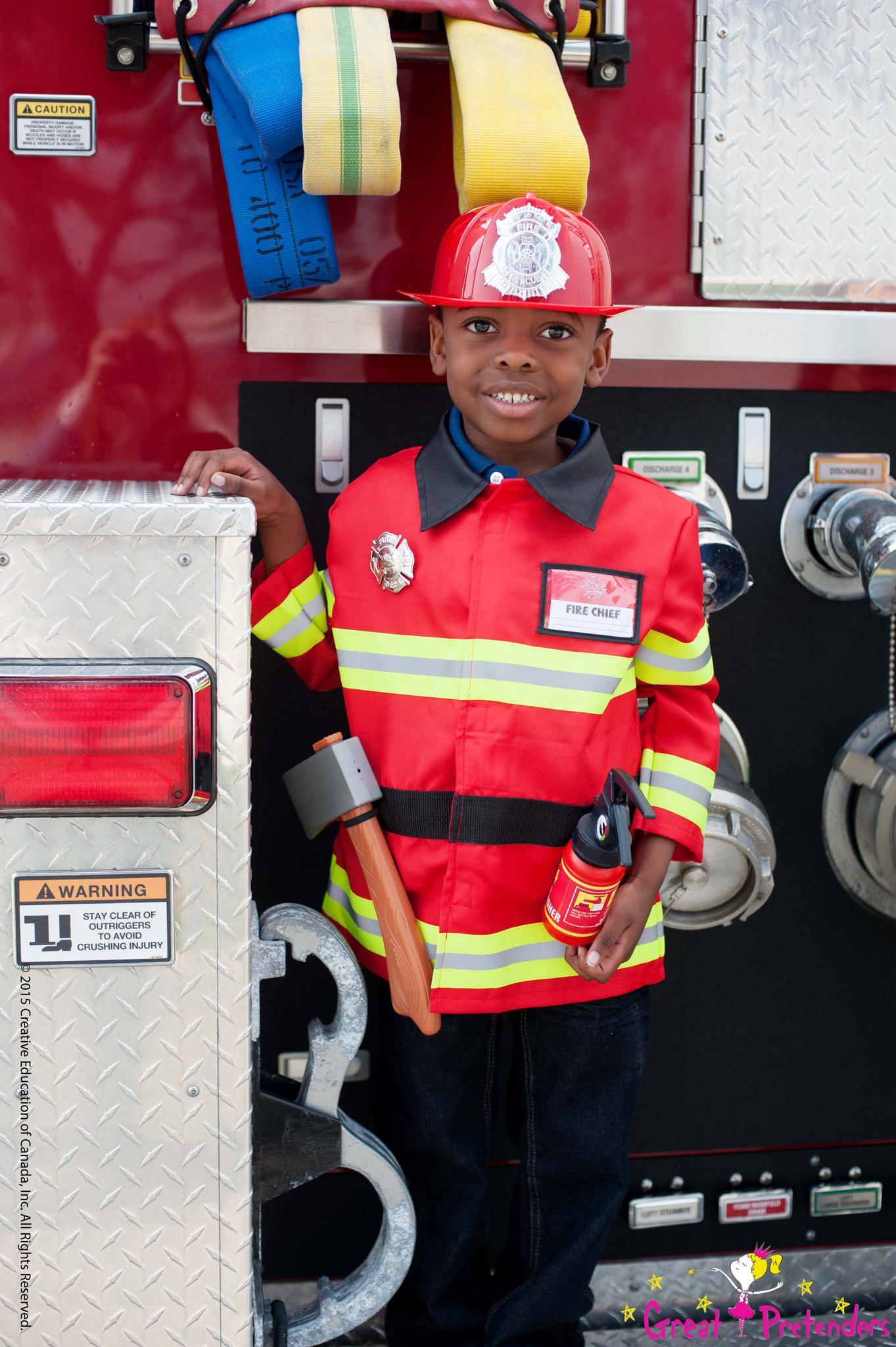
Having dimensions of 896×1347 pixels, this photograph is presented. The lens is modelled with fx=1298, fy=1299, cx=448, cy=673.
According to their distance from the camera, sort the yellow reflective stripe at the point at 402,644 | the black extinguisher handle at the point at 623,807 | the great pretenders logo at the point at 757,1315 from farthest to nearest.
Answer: the great pretenders logo at the point at 757,1315 → the yellow reflective stripe at the point at 402,644 → the black extinguisher handle at the point at 623,807

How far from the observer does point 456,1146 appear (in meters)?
1.79

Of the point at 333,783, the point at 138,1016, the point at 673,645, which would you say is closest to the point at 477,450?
the point at 673,645

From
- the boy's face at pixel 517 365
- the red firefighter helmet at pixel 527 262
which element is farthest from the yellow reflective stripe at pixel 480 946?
the red firefighter helmet at pixel 527 262

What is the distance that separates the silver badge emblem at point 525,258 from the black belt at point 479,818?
2.09 feet

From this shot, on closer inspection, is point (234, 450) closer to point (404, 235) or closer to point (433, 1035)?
point (404, 235)

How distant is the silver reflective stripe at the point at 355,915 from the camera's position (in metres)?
1.69

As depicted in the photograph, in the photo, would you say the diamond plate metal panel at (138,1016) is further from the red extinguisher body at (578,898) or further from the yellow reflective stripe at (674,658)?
the yellow reflective stripe at (674,658)

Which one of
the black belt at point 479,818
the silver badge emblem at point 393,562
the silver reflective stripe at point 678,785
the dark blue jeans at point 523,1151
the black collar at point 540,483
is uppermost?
the black collar at point 540,483

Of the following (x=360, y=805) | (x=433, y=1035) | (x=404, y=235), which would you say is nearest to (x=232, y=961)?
(x=360, y=805)

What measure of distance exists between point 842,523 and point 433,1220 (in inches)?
46.7

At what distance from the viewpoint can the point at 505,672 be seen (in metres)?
1.64

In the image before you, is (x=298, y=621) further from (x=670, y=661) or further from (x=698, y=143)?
(x=698, y=143)

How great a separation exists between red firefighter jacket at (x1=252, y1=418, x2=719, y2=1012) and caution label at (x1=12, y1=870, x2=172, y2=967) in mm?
350

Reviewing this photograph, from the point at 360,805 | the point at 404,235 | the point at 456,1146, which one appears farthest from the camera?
the point at 404,235
